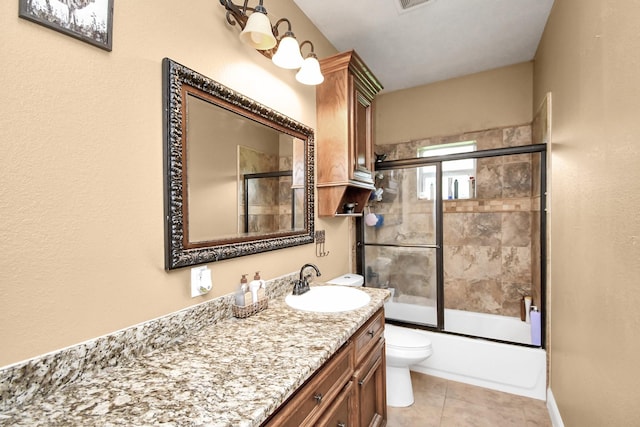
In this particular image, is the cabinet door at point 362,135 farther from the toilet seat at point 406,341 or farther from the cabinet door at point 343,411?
the cabinet door at point 343,411

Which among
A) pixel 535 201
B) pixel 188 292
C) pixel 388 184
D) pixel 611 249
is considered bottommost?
pixel 188 292

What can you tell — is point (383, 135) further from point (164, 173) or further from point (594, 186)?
point (164, 173)

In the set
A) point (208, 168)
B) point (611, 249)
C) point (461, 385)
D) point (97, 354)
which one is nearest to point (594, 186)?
point (611, 249)

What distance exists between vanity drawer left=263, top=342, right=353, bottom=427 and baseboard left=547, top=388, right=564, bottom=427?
4.84 feet

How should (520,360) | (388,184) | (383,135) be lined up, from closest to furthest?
1. (520,360)
2. (388,184)
3. (383,135)

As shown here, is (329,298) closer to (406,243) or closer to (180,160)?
(180,160)

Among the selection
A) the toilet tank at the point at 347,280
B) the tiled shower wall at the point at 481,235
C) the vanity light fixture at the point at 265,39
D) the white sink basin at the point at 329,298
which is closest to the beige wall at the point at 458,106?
the tiled shower wall at the point at 481,235

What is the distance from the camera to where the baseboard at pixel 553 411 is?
5.65 ft

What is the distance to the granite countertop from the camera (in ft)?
2.15

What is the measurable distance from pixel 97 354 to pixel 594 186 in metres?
1.93

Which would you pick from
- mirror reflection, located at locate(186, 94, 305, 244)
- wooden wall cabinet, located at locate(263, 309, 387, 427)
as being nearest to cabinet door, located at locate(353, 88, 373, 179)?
mirror reflection, located at locate(186, 94, 305, 244)

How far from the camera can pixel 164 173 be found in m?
1.07

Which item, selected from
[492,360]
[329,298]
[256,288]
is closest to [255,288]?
[256,288]

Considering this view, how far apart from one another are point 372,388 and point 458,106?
2710mm
